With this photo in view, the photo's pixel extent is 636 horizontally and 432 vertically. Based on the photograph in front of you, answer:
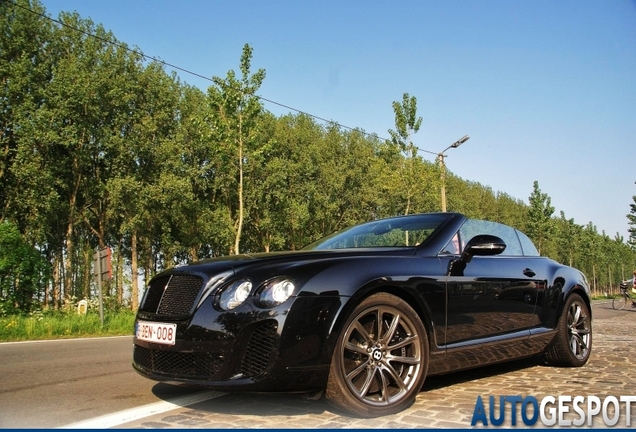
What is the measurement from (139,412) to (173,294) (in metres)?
0.82

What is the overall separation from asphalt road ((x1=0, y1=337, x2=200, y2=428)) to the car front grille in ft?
2.53

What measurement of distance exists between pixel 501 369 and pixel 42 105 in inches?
1130

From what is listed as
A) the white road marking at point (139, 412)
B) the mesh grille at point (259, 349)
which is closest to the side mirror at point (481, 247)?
the mesh grille at point (259, 349)

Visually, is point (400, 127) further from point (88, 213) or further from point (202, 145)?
point (88, 213)

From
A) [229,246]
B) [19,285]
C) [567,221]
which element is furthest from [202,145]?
[567,221]

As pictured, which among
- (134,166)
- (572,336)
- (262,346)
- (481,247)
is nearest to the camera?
(262,346)

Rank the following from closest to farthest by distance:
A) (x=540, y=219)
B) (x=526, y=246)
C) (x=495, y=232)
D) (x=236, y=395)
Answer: (x=236, y=395) < (x=495, y=232) < (x=526, y=246) < (x=540, y=219)

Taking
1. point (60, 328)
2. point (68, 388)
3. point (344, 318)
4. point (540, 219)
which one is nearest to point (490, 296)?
point (344, 318)

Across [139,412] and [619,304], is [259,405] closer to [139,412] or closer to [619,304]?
[139,412]

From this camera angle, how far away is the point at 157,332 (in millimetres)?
3514

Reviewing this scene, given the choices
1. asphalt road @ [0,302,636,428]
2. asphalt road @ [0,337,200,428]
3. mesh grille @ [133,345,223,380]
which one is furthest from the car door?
asphalt road @ [0,337,200,428]

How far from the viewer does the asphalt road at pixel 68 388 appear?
11.9 ft

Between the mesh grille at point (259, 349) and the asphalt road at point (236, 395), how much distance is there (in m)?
0.35

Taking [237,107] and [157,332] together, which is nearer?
[157,332]
